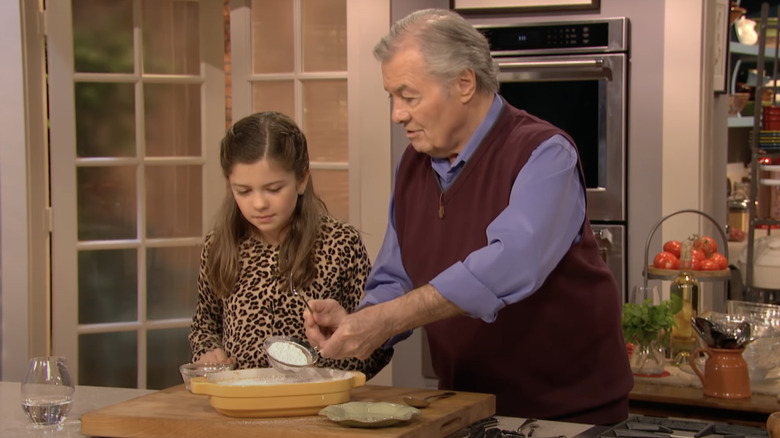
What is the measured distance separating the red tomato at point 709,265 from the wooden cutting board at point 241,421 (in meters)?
1.54

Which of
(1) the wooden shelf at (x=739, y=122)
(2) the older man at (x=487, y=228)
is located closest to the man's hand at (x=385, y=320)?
(2) the older man at (x=487, y=228)

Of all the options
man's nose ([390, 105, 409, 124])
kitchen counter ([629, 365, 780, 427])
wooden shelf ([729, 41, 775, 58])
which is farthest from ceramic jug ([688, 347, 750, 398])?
wooden shelf ([729, 41, 775, 58])

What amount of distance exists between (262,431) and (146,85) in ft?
9.85

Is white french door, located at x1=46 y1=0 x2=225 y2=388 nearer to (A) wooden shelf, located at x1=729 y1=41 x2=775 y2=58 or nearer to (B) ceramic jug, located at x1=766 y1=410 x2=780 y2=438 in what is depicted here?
(A) wooden shelf, located at x1=729 y1=41 x2=775 y2=58

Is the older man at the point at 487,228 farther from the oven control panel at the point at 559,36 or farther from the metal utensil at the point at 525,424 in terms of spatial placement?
the oven control panel at the point at 559,36

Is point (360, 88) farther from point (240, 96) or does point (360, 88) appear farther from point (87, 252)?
point (87, 252)

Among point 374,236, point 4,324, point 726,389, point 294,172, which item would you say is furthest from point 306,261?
point 4,324

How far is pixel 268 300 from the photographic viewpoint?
7.11ft

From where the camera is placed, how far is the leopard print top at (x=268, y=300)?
2135mm

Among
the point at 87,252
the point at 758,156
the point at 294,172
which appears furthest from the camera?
Result: the point at 758,156

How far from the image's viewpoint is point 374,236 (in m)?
4.11

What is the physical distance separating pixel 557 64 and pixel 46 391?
2688 mm

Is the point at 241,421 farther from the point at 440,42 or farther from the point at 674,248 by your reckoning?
the point at 674,248

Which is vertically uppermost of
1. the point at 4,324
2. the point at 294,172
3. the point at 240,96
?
the point at 240,96
